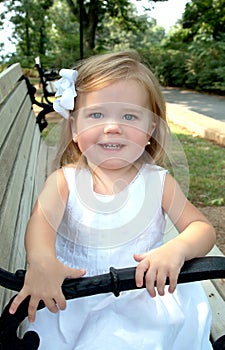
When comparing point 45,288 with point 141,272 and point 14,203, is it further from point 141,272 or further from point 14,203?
point 14,203

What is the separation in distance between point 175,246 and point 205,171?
3723 millimetres

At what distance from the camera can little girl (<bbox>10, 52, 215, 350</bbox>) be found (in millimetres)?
1305

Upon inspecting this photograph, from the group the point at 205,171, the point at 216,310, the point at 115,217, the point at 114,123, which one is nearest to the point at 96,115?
the point at 114,123

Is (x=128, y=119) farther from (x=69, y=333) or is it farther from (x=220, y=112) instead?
(x=220, y=112)

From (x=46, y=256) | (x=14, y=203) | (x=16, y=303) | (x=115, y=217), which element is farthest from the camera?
(x=14, y=203)

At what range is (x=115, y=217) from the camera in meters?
1.45

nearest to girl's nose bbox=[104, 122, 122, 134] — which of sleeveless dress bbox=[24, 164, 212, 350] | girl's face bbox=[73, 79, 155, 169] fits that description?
girl's face bbox=[73, 79, 155, 169]

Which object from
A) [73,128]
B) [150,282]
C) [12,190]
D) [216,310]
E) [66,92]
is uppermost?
[66,92]

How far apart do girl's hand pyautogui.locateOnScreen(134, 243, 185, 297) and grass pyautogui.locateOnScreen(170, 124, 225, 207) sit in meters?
2.78

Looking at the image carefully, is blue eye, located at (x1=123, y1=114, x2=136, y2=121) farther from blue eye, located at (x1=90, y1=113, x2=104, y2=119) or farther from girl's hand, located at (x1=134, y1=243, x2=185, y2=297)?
girl's hand, located at (x1=134, y1=243, x2=185, y2=297)

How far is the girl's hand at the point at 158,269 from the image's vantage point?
1.10 metres

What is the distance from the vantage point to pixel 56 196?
143 centimetres

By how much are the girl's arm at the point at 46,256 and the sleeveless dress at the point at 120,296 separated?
2.1 inches

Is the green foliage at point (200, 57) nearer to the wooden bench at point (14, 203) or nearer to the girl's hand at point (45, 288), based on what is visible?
the wooden bench at point (14, 203)
